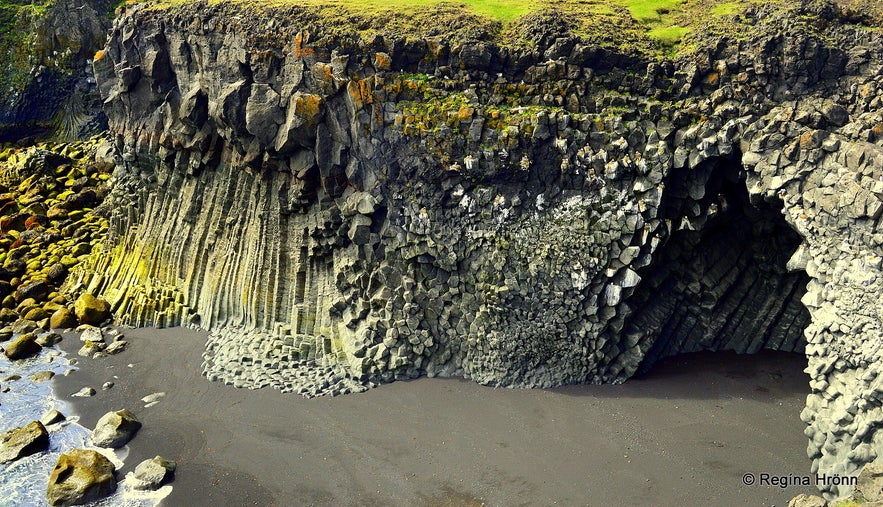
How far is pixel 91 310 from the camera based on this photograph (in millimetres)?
23812

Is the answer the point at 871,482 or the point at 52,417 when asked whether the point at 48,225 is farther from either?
the point at 871,482

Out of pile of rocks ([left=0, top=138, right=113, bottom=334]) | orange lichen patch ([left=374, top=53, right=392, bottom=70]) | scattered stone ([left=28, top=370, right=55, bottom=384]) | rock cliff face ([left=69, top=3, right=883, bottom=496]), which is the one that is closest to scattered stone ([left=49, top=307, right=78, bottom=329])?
pile of rocks ([left=0, top=138, right=113, bottom=334])

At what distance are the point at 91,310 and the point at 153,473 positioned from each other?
1037 centimetres

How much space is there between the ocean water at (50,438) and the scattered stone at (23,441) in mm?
174

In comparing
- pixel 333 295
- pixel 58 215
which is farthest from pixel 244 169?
pixel 58 215

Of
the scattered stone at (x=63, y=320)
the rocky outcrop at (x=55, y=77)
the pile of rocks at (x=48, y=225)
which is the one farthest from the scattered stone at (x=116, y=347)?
the rocky outcrop at (x=55, y=77)

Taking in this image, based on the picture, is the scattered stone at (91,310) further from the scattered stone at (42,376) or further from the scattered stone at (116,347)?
the scattered stone at (42,376)

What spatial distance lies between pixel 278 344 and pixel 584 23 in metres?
12.8

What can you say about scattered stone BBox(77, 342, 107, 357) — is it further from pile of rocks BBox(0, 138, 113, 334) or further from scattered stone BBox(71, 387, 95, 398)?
scattered stone BBox(71, 387, 95, 398)

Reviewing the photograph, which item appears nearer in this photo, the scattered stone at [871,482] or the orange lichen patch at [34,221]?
the scattered stone at [871,482]

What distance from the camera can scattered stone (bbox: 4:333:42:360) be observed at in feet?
72.7

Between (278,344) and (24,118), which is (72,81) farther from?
→ (278,344)

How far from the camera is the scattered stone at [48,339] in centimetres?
2297

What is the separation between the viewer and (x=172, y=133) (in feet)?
78.0
